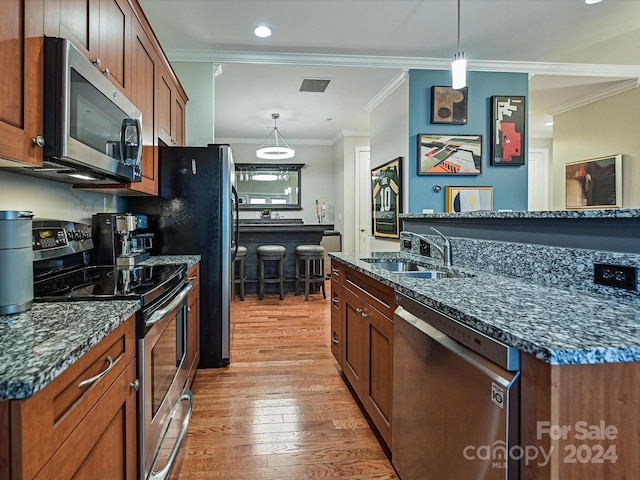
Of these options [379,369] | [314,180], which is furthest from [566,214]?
[314,180]

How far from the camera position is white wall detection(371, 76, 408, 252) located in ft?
13.6

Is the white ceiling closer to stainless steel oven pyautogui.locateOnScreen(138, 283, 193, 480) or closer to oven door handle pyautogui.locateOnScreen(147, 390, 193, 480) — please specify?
stainless steel oven pyautogui.locateOnScreen(138, 283, 193, 480)

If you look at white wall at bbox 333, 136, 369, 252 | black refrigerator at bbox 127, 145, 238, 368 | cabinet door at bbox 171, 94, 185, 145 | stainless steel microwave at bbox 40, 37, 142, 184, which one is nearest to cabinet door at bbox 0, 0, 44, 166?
stainless steel microwave at bbox 40, 37, 142, 184

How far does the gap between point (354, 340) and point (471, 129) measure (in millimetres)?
2992

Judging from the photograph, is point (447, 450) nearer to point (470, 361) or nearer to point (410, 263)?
point (470, 361)

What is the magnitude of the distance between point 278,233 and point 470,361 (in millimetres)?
4534

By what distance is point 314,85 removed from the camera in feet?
15.0

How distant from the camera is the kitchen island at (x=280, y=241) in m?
5.37

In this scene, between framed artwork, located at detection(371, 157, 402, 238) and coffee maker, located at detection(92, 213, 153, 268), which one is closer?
coffee maker, located at detection(92, 213, 153, 268)

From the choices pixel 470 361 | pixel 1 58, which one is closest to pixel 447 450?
pixel 470 361

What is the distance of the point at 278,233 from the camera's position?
17.7 feet

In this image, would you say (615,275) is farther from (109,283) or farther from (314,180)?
(314,180)

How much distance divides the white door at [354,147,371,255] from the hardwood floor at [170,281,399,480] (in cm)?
351

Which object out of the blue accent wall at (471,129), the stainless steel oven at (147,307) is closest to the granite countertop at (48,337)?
the stainless steel oven at (147,307)
